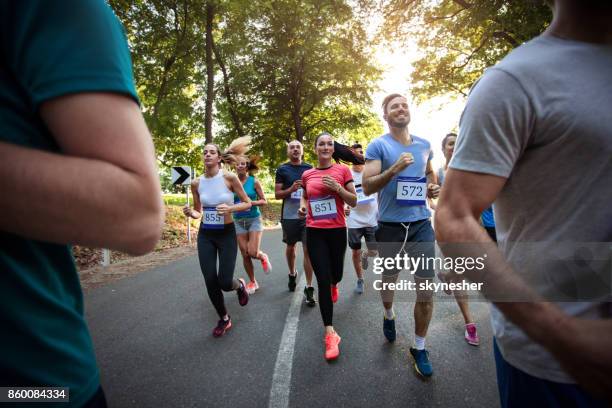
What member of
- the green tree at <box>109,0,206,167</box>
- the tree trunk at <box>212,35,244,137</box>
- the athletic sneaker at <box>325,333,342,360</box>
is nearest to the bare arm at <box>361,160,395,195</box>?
the athletic sneaker at <box>325,333,342,360</box>

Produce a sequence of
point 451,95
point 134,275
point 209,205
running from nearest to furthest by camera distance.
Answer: point 209,205
point 134,275
point 451,95

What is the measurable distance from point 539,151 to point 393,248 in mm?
2576

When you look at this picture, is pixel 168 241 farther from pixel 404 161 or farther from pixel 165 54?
pixel 404 161

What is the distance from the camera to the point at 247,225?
5633 mm

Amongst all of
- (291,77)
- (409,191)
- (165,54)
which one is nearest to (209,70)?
(165,54)

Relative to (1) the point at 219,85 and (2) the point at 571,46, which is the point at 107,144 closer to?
(2) the point at 571,46

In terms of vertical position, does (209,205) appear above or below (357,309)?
above

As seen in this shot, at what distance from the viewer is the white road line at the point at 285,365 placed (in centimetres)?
233

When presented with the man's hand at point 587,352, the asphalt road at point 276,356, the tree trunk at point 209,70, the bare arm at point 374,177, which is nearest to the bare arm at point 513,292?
the man's hand at point 587,352

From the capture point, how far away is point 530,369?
91 cm

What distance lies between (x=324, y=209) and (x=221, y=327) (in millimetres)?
1810

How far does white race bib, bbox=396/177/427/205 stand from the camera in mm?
3246

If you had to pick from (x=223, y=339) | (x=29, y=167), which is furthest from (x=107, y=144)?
(x=223, y=339)

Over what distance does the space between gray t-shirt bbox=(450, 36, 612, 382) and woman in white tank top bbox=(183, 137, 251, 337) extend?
3.31 metres
